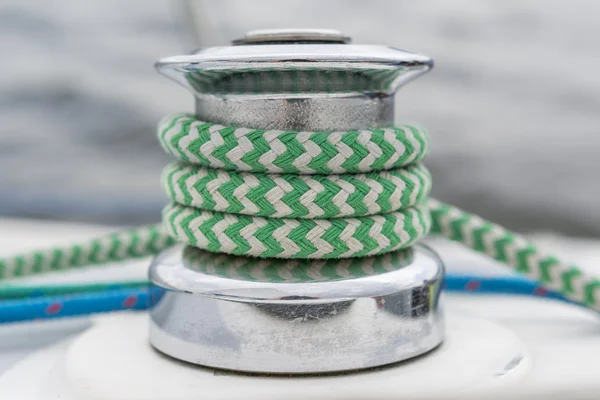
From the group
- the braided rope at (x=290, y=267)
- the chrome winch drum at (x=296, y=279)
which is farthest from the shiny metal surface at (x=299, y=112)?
the braided rope at (x=290, y=267)

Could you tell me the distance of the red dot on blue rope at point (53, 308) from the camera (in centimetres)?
85

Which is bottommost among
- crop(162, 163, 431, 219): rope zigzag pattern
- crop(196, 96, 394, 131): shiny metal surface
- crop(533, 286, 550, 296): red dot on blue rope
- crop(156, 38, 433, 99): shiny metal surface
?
crop(533, 286, 550, 296): red dot on blue rope

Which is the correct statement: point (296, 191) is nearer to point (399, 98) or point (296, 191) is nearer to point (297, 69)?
point (297, 69)

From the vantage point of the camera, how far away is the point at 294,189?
26.5 inches

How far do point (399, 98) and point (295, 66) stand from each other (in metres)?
1.35

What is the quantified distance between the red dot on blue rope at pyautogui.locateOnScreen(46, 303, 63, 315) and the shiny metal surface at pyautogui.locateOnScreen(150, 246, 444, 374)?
0.20 meters

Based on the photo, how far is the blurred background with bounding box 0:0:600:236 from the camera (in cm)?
169

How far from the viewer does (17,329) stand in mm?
926

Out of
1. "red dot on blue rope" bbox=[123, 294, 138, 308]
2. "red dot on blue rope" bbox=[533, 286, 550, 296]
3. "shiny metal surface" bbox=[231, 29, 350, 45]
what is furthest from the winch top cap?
"red dot on blue rope" bbox=[533, 286, 550, 296]

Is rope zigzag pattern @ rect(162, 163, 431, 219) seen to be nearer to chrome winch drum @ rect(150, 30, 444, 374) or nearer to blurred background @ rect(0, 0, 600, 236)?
chrome winch drum @ rect(150, 30, 444, 374)

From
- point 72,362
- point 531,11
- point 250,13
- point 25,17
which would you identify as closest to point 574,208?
point 531,11

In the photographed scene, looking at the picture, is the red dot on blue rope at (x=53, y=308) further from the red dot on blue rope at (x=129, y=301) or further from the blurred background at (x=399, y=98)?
the blurred background at (x=399, y=98)

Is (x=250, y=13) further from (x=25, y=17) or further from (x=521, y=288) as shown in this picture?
(x=521, y=288)

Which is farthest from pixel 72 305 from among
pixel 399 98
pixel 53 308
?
pixel 399 98
